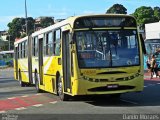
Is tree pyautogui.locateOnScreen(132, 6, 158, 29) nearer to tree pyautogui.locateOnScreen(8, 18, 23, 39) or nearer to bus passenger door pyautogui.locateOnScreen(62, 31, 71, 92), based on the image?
tree pyautogui.locateOnScreen(8, 18, 23, 39)

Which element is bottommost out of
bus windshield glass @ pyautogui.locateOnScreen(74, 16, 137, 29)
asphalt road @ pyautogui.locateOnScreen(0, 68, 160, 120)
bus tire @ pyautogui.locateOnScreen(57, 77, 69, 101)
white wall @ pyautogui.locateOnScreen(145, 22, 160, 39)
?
asphalt road @ pyautogui.locateOnScreen(0, 68, 160, 120)

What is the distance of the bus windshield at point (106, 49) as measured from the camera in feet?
50.0

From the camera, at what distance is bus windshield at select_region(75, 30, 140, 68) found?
50.0ft

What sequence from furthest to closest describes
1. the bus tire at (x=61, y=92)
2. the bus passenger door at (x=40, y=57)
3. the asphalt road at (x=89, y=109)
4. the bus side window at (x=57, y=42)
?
the bus passenger door at (x=40, y=57)
the bus side window at (x=57, y=42)
the bus tire at (x=61, y=92)
the asphalt road at (x=89, y=109)

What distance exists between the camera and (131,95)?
1903 cm

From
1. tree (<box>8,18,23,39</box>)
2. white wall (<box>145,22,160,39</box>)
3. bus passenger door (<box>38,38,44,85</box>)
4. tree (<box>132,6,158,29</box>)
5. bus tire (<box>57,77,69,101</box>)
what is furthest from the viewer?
tree (<box>8,18,23,39</box>)

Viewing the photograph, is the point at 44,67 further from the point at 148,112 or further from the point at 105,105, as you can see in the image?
the point at 148,112

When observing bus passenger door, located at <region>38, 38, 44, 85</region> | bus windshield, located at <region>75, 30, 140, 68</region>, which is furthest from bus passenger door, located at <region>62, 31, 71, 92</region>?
bus passenger door, located at <region>38, 38, 44, 85</region>

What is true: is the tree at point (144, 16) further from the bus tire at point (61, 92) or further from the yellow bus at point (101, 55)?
the yellow bus at point (101, 55)

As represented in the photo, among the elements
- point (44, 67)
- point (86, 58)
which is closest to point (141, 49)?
point (86, 58)

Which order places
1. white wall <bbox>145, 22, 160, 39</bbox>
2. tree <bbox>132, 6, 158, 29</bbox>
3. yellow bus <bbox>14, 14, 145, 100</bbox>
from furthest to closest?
1. tree <bbox>132, 6, 158, 29</bbox>
2. white wall <bbox>145, 22, 160, 39</bbox>
3. yellow bus <bbox>14, 14, 145, 100</bbox>

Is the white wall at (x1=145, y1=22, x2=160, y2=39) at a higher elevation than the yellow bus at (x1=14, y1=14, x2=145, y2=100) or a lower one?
higher

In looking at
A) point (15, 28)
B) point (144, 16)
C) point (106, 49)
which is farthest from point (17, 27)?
point (106, 49)

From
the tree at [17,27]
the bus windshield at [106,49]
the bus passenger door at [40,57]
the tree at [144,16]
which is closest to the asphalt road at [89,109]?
the bus windshield at [106,49]
